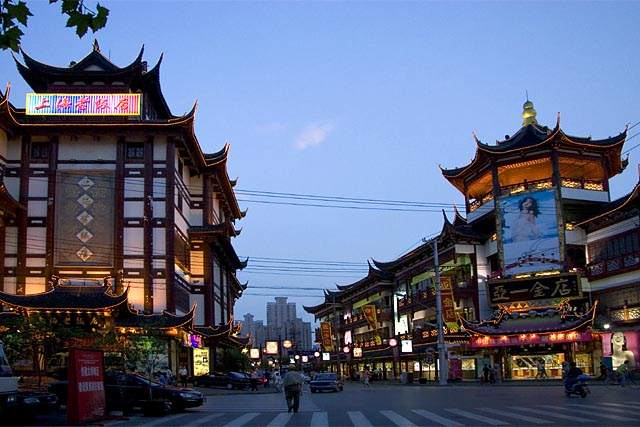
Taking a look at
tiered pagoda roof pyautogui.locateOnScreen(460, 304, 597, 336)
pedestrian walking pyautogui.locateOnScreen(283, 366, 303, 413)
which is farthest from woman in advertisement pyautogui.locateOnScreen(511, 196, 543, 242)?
pedestrian walking pyautogui.locateOnScreen(283, 366, 303, 413)

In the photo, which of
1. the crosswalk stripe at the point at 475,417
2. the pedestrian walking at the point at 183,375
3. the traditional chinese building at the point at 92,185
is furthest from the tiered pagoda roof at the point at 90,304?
the crosswalk stripe at the point at 475,417

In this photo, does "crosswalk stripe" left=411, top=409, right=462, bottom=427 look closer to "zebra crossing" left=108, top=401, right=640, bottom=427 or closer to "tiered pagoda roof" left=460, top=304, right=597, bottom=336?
"zebra crossing" left=108, top=401, right=640, bottom=427

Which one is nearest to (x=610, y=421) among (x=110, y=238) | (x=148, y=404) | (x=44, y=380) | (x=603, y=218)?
(x=148, y=404)

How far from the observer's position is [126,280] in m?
47.8

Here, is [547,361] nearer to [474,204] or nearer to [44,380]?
[474,204]

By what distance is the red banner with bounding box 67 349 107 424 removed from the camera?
16.2m

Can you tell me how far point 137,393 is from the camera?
72.2 ft

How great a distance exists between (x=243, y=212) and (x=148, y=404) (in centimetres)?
6285

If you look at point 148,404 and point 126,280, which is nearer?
point 148,404

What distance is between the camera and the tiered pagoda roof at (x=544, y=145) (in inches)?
2024

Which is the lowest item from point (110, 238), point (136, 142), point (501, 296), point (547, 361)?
point (547, 361)

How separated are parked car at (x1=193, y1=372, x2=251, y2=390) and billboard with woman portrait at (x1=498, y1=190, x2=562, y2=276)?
70.8 ft

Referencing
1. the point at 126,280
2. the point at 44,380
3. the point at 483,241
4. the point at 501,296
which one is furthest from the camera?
the point at 483,241

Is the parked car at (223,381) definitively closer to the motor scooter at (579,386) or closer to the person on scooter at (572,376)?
the person on scooter at (572,376)
